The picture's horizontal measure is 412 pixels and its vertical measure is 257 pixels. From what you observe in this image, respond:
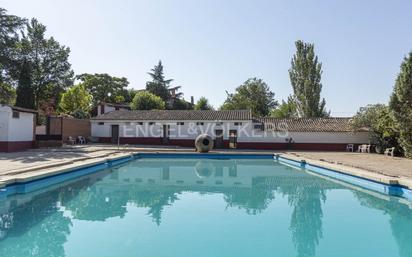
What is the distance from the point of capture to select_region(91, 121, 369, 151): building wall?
86.7 ft

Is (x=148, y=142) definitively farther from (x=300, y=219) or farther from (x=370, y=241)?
(x=370, y=241)

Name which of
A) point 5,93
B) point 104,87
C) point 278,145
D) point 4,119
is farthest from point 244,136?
point 104,87

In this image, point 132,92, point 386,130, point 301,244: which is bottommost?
point 301,244

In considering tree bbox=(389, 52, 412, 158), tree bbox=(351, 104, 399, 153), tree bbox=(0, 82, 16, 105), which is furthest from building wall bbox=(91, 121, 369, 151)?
tree bbox=(0, 82, 16, 105)

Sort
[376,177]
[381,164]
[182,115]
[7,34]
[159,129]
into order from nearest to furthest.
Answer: [376,177]
[381,164]
[7,34]
[159,129]
[182,115]

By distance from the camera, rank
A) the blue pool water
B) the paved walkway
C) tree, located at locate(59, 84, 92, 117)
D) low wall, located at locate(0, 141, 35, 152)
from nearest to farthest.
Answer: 1. the blue pool water
2. the paved walkway
3. low wall, located at locate(0, 141, 35, 152)
4. tree, located at locate(59, 84, 92, 117)

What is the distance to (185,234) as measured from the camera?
656cm

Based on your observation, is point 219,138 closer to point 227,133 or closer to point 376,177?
point 227,133

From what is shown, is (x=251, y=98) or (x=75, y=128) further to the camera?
(x=251, y=98)

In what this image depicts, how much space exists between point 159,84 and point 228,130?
2747 centimetres

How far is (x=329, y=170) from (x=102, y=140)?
816 inches

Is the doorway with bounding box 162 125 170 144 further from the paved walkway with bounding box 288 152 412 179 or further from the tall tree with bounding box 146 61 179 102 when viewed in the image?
the tall tree with bounding box 146 61 179 102

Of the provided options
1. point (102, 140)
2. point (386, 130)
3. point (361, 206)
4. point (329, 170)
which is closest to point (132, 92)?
point (102, 140)

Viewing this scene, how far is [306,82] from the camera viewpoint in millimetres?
34531
